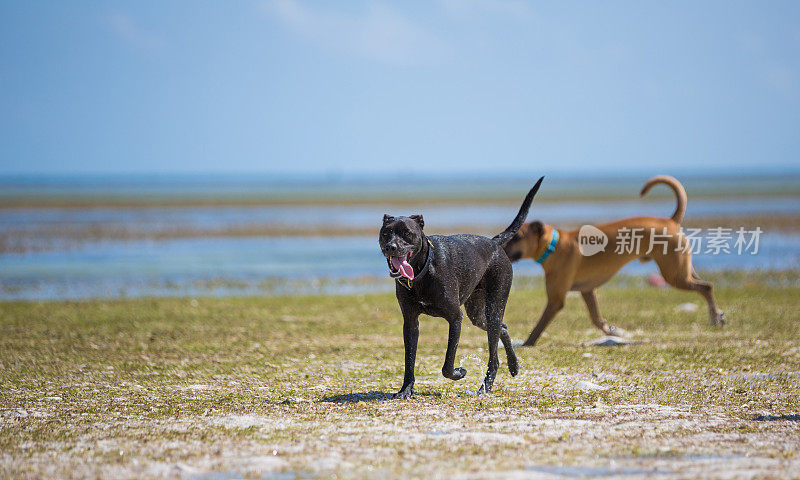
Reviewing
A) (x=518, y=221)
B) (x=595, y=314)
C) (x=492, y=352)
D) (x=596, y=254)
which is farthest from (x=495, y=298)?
(x=596, y=254)

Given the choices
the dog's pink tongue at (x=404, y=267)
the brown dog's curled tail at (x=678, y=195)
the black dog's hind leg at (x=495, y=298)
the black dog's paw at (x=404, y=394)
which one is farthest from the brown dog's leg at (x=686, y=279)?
the dog's pink tongue at (x=404, y=267)

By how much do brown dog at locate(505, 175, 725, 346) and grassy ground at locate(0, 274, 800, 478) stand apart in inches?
21.2

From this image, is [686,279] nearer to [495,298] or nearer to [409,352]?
[495,298]

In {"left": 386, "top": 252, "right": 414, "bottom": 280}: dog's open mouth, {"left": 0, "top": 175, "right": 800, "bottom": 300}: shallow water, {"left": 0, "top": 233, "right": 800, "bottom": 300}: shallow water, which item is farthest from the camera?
{"left": 0, "top": 175, "right": 800, "bottom": 300}: shallow water

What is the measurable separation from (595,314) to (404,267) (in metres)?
5.55

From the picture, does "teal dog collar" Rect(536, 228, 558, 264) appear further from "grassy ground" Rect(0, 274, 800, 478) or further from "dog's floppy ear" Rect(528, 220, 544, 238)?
"grassy ground" Rect(0, 274, 800, 478)

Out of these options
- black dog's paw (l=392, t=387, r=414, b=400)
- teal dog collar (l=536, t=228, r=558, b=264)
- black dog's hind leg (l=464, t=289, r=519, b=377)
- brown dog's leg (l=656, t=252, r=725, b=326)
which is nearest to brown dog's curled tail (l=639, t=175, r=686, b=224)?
brown dog's leg (l=656, t=252, r=725, b=326)

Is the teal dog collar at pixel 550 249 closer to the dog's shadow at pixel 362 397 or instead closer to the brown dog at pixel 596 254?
the brown dog at pixel 596 254

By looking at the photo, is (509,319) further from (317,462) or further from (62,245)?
(62,245)

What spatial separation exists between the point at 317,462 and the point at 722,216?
38295 millimetres

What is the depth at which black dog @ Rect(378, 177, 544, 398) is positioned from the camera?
710 centimetres

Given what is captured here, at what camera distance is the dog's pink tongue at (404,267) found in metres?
7.03

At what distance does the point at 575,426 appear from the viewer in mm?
6359

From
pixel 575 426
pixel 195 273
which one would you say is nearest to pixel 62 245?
pixel 195 273
